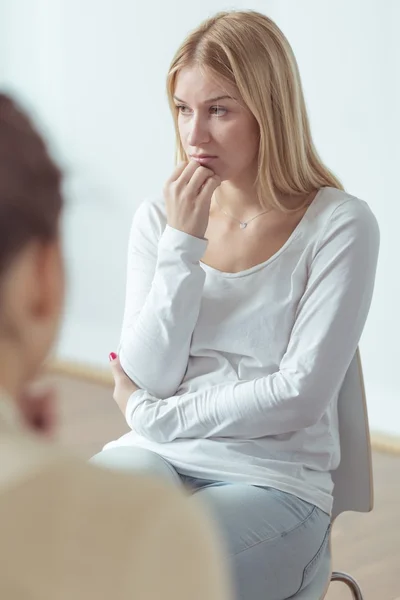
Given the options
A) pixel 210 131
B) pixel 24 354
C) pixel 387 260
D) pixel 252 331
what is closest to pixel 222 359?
pixel 252 331

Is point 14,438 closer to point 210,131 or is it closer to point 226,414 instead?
point 226,414

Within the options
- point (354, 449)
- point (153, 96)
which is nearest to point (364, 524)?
point (354, 449)

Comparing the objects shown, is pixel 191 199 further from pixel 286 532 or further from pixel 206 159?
pixel 286 532

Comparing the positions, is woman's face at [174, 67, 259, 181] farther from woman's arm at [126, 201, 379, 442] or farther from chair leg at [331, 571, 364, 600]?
chair leg at [331, 571, 364, 600]

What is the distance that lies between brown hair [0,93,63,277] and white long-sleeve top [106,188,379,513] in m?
1.09

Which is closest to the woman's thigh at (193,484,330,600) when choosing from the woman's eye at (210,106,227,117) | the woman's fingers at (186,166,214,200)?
the woman's fingers at (186,166,214,200)

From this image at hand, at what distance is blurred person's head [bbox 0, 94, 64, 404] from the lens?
23.0 inches

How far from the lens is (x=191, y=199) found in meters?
1.81

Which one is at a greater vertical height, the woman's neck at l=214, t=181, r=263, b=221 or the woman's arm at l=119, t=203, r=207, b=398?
the woman's neck at l=214, t=181, r=263, b=221

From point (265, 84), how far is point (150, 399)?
584 mm

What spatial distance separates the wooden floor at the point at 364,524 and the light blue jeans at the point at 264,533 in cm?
42

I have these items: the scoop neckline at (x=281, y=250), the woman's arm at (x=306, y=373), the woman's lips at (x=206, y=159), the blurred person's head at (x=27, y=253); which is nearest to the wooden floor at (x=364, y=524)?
the woman's arm at (x=306, y=373)

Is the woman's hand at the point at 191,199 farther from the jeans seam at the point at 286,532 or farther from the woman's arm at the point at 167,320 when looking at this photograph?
the jeans seam at the point at 286,532

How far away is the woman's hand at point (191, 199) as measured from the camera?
1.81 m
